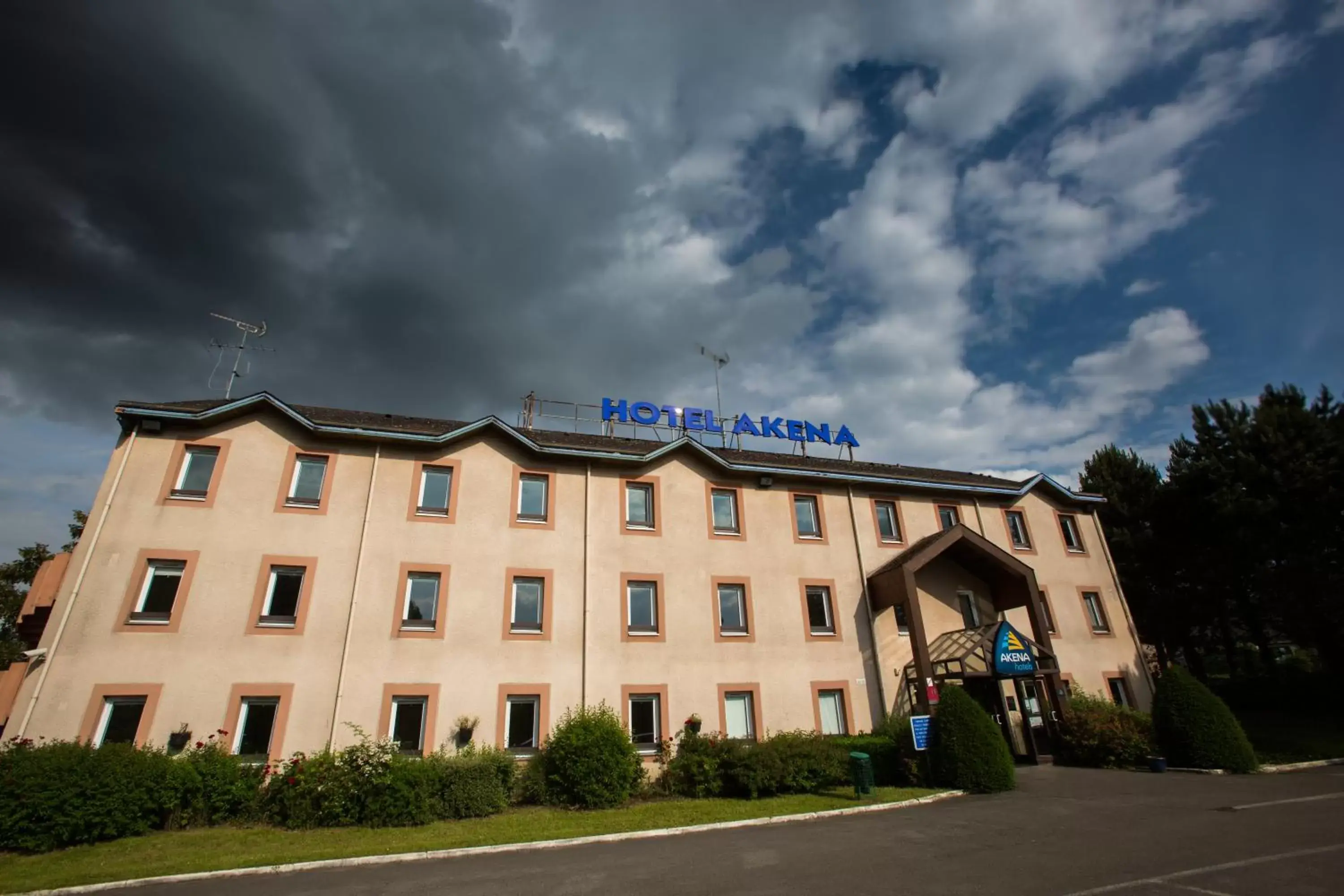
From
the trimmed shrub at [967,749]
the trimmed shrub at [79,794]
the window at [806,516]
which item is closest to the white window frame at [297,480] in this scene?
the trimmed shrub at [79,794]

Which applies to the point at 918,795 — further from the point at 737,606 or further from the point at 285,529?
the point at 285,529

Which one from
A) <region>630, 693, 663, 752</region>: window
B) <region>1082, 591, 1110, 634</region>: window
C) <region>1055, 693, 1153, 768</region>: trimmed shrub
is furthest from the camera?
<region>1082, 591, 1110, 634</region>: window

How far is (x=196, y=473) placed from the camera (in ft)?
62.4

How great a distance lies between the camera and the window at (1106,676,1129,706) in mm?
26266

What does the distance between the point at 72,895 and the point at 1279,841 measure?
772 inches

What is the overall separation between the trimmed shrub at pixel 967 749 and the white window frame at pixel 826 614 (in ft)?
16.9

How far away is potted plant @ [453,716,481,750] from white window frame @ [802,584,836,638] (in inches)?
460

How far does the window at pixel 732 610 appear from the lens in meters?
22.1

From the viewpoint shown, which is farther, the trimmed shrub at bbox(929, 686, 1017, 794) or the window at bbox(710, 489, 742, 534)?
the window at bbox(710, 489, 742, 534)

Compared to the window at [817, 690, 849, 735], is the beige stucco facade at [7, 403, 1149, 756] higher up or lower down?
higher up

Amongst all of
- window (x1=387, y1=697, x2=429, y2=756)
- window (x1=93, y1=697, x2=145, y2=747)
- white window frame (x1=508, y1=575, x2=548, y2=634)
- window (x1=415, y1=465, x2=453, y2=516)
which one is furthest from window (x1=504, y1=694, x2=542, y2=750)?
window (x1=93, y1=697, x2=145, y2=747)

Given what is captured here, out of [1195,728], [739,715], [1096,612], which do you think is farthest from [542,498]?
[1096,612]

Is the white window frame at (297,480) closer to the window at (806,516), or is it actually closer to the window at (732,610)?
the window at (732,610)

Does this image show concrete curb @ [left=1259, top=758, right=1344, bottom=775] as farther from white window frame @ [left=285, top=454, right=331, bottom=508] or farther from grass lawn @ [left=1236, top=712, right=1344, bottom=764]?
white window frame @ [left=285, top=454, right=331, bottom=508]
